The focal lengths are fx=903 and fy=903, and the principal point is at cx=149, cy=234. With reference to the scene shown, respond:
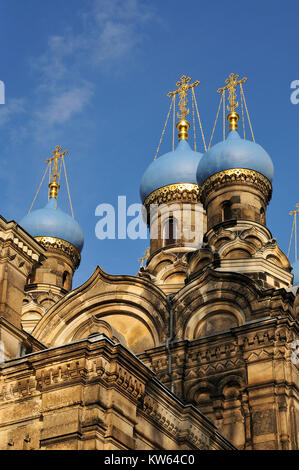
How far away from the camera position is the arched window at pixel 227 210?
18203 mm

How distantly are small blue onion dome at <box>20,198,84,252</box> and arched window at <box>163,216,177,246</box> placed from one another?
251 centimetres

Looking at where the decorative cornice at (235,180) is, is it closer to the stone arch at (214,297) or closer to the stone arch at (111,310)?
the stone arch at (214,297)

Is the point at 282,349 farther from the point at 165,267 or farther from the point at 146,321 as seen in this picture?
the point at 165,267

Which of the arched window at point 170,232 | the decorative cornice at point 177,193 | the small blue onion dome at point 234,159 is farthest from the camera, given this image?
the decorative cornice at point 177,193

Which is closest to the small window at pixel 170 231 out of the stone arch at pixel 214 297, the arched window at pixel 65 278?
the arched window at pixel 65 278

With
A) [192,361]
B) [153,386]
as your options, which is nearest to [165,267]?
[192,361]

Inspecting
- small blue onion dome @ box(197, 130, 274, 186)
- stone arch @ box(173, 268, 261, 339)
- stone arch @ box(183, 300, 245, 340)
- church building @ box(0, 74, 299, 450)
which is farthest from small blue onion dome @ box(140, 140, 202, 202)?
stone arch @ box(183, 300, 245, 340)

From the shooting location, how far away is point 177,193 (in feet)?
68.0

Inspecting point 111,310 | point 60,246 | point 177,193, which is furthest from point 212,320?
point 60,246

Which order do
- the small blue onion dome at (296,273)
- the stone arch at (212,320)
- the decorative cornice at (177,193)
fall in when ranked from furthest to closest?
the small blue onion dome at (296,273) < the decorative cornice at (177,193) < the stone arch at (212,320)

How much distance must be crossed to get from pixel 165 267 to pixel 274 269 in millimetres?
3408

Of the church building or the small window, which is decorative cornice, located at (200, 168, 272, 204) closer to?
the church building

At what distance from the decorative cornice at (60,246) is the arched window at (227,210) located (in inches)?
184

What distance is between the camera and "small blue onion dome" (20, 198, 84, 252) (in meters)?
21.4
